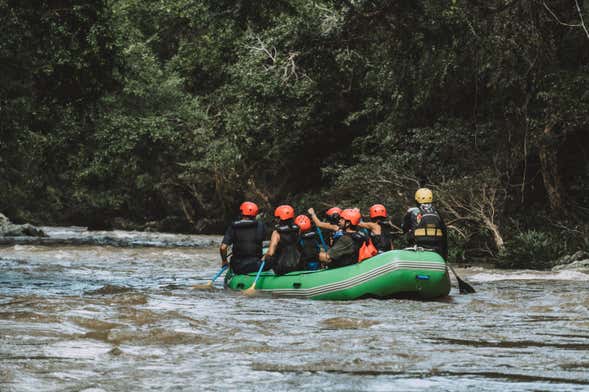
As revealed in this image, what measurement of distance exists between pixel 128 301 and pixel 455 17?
23.6ft

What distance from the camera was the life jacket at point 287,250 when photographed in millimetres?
13586

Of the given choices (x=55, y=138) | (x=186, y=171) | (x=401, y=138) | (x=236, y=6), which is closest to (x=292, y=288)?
(x=236, y=6)

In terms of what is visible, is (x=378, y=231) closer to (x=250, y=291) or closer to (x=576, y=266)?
(x=250, y=291)

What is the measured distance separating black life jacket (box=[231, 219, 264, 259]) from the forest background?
298 centimetres

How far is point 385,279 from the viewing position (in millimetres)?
12078

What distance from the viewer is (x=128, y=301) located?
11.9 meters

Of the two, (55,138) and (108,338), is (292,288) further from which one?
(55,138)

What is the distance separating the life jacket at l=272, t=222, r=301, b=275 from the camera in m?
13.6

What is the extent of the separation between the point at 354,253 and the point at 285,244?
44.8 inches

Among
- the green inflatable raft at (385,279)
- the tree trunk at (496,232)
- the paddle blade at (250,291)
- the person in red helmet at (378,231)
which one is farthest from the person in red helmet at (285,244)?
the tree trunk at (496,232)

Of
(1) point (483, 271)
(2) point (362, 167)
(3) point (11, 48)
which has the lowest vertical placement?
(1) point (483, 271)

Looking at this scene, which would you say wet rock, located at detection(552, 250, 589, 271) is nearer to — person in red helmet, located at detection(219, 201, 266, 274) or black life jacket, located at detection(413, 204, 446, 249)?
black life jacket, located at detection(413, 204, 446, 249)

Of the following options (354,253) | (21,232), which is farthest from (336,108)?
(354,253)

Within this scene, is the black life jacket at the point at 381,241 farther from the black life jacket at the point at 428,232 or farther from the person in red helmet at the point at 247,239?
the person in red helmet at the point at 247,239
